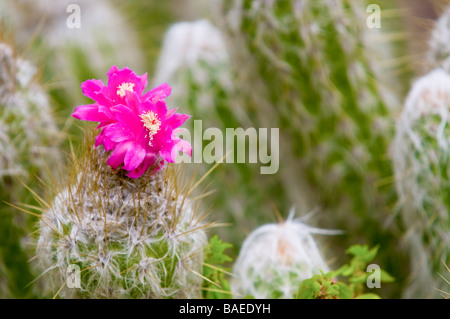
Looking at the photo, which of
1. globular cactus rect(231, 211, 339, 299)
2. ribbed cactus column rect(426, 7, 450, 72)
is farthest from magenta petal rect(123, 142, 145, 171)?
ribbed cactus column rect(426, 7, 450, 72)

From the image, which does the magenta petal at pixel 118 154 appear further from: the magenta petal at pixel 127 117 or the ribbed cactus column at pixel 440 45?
the ribbed cactus column at pixel 440 45

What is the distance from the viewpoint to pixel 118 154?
3.02ft

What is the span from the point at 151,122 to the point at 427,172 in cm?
73

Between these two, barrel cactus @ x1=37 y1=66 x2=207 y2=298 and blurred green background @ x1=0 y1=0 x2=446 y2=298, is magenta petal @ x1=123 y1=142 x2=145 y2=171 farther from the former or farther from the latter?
blurred green background @ x1=0 y1=0 x2=446 y2=298

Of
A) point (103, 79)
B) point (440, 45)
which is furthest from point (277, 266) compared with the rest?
point (103, 79)

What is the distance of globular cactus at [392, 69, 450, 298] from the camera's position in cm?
126

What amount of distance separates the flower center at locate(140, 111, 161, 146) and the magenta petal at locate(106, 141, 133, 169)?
43 millimetres

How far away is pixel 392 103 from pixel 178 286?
42.6 inches

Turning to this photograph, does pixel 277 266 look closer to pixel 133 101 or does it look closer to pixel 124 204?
pixel 124 204

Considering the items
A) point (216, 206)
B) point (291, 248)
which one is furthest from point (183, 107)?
point (291, 248)

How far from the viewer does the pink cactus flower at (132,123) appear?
92 cm

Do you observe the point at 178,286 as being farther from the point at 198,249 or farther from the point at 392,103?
the point at 392,103

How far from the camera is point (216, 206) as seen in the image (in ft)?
5.30
